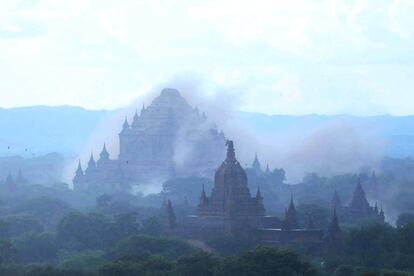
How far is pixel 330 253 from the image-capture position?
108 m

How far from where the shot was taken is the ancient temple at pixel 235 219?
112750 mm

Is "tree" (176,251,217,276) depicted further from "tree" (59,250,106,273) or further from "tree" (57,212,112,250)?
"tree" (57,212,112,250)

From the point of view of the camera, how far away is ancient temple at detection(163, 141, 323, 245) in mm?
112750

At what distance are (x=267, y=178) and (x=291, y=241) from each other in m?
85.2

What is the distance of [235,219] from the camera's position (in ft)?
388

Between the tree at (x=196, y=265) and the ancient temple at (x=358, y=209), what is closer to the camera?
the tree at (x=196, y=265)

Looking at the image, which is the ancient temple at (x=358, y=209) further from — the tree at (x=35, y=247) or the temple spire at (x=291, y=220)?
the tree at (x=35, y=247)

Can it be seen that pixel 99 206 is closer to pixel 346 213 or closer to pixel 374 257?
pixel 346 213

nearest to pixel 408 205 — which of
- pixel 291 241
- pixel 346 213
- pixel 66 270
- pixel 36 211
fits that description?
pixel 346 213

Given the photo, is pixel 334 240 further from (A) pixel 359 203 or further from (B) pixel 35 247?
(A) pixel 359 203

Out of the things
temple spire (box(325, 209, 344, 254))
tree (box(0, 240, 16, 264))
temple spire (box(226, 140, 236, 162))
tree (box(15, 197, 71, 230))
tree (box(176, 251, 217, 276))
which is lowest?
tree (box(176, 251, 217, 276))

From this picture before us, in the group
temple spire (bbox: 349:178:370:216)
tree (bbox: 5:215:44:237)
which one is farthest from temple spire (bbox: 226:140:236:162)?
temple spire (bbox: 349:178:370:216)

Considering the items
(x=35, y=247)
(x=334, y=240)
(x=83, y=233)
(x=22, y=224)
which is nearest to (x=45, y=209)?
(x=22, y=224)

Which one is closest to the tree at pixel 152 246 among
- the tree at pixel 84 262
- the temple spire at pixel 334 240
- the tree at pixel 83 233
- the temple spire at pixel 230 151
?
the tree at pixel 84 262
